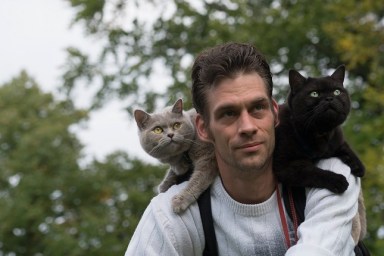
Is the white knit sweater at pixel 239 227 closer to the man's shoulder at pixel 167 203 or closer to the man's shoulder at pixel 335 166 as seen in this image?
the man's shoulder at pixel 167 203

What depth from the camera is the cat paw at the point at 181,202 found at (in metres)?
3.51

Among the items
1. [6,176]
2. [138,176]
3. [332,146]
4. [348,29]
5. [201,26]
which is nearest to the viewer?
[332,146]

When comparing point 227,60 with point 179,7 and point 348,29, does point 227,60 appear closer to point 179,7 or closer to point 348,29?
point 348,29

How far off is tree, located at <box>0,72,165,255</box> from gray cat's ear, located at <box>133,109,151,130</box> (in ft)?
48.3

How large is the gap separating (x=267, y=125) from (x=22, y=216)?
19197 millimetres

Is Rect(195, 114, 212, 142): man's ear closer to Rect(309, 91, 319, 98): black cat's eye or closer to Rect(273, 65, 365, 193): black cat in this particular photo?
Rect(273, 65, 365, 193): black cat

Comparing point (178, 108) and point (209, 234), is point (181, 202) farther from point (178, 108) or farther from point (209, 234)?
point (178, 108)

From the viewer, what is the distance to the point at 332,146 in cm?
396

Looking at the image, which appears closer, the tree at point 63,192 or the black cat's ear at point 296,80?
the black cat's ear at point 296,80

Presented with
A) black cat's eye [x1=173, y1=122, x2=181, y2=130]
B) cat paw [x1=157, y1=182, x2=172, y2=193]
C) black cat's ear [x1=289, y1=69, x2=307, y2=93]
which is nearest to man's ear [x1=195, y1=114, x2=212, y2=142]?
cat paw [x1=157, y1=182, x2=172, y2=193]

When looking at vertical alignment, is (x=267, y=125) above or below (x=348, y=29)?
below

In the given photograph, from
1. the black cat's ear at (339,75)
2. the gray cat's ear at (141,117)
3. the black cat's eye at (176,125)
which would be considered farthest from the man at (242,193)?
the gray cat's ear at (141,117)

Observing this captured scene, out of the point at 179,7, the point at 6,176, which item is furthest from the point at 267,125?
the point at 6,176

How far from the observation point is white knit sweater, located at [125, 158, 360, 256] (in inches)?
133
